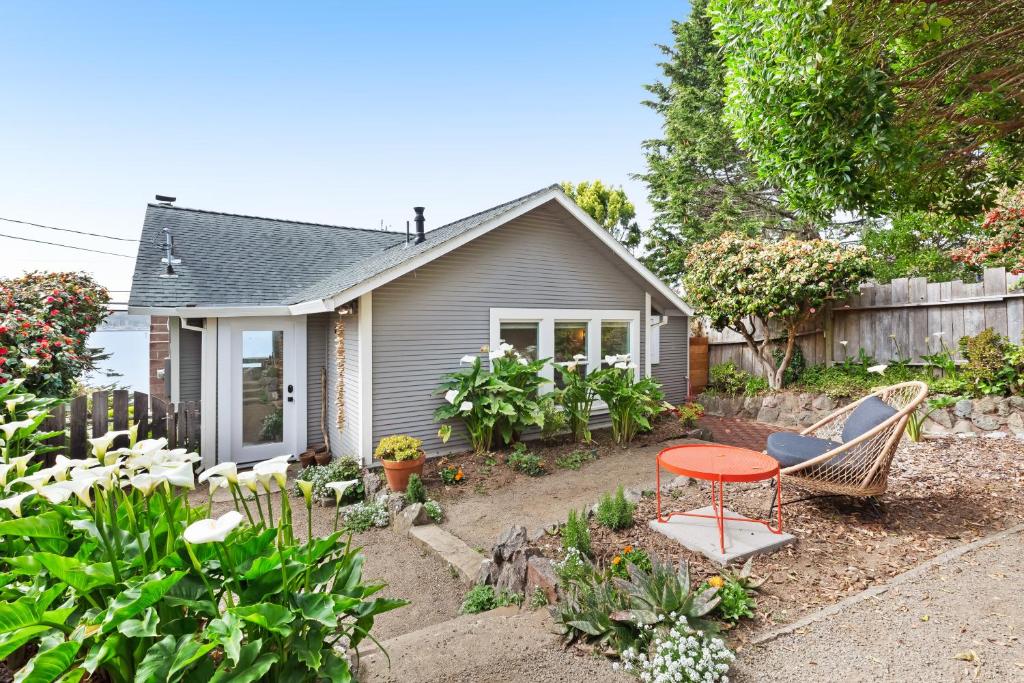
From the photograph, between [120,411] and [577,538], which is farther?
[120,411]

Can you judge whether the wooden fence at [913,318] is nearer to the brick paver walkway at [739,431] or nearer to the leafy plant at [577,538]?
the brick paver walkway at [739,431]

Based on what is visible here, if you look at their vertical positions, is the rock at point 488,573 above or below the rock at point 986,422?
below

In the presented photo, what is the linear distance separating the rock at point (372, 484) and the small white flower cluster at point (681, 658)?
386 centimetres

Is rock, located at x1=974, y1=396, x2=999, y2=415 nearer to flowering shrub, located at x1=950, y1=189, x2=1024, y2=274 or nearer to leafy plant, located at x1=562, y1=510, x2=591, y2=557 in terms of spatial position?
flowering shrub, located at x1=950, y1=189, x2=1024, y2=274

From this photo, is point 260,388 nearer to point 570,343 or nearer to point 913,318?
point 570,343

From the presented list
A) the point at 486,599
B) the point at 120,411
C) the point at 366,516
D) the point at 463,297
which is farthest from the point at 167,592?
the point at 463,297

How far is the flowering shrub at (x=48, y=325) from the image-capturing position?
5621mm

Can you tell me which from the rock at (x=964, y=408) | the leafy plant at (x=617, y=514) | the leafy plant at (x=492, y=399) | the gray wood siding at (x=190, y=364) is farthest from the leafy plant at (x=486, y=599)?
the rock at (x=964, y=408)

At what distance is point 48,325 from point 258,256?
3292mm

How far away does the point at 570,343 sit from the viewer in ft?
25.9

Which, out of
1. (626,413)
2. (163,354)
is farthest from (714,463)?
(163,354)

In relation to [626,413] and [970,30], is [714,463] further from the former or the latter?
[970,30]

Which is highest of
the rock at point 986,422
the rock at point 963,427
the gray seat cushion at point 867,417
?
the gray seat cushion at point 867,417

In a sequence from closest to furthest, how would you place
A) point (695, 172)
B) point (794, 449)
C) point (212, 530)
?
point (212, 530) → point (794, 449) → point (695, 172)
